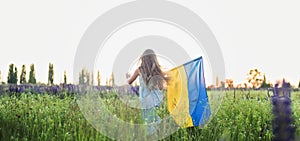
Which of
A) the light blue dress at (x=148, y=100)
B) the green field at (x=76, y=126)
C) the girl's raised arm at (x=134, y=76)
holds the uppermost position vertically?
the girl's raised arm at (x=134, y=76)

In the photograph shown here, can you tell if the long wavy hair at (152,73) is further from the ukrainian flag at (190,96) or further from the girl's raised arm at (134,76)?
the ukrainian flag at (190,96)

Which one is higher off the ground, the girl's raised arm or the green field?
the girl's raised arm

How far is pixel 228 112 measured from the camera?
660 centimetres

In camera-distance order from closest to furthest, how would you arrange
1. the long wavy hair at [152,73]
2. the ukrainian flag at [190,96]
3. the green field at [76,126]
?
the green field at [76,126]
the ukrainian flag at [190,96]
the long wavy hair at [152,73]

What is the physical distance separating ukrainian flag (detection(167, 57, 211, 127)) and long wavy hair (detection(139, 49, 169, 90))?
0.64 feet

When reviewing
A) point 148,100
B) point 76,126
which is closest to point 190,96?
point 148,100

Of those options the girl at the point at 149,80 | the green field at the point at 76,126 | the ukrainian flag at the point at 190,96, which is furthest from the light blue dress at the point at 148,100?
the ukrainian flag at the point at 190,96

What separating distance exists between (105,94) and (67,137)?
18.9 ft

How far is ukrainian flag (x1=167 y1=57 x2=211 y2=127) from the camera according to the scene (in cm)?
555

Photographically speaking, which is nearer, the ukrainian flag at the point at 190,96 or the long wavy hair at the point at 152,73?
the ukrainian flag at the point at 190,96

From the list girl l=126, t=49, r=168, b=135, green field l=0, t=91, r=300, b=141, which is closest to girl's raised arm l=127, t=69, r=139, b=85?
girl l=126, t=49, r=168, b=135

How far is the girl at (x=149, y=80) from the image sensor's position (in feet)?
19.3

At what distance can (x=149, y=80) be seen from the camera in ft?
19.3

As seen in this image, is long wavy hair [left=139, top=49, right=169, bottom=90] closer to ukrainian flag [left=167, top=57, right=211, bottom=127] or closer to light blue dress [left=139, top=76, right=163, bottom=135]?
light blue dress [left=139, top=76, right=163, bottom=135]
